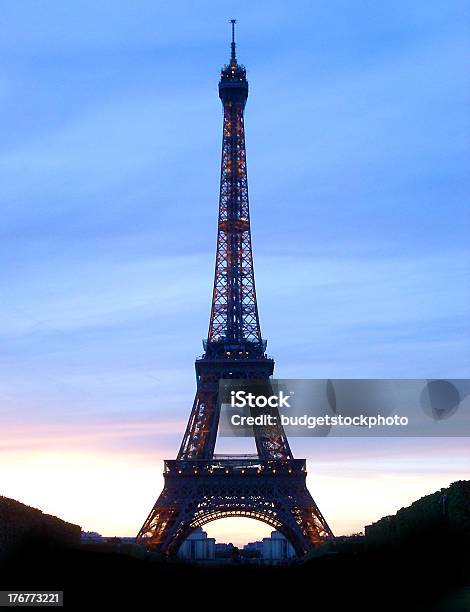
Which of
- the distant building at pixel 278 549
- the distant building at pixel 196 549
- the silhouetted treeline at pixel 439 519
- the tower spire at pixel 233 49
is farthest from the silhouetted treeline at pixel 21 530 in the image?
the distant building at pixel 278 549

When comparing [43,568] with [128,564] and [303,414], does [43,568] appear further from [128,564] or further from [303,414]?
[303,414]

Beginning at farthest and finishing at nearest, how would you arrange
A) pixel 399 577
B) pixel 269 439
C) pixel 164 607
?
1. pixel 269 439
2. pixel 399 577
3. pixel 164 607

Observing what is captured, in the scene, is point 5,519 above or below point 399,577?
above

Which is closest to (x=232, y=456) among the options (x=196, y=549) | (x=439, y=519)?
(x=439, y=519)

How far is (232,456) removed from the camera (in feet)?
324

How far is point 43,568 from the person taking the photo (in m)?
51.0

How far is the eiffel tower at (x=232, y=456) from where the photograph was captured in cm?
9331

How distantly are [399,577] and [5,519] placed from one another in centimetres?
2172

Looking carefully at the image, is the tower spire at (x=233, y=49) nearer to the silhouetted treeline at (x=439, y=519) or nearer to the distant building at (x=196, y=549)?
the silhouetted treeline at (x=439, y=519)

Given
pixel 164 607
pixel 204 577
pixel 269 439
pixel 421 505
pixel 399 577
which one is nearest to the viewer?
pixel 164 607

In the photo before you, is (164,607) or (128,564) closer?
(164,607)

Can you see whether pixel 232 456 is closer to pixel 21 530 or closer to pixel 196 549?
pixel 21 530

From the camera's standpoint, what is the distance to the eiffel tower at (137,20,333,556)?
9331 cm

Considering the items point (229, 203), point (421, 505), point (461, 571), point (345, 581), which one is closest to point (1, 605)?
point (345, 581)
